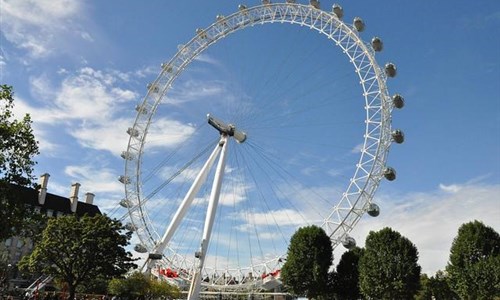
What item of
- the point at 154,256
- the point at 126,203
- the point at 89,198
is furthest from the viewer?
the point at 89,198

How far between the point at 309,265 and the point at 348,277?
6340mm

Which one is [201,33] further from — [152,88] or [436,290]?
[436,290]

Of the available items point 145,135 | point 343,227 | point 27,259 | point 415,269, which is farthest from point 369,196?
point 27,259

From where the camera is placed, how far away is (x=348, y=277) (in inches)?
2184

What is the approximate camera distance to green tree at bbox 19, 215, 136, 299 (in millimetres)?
48406

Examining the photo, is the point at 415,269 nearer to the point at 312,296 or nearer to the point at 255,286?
the point at 312,296

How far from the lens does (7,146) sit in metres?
25.8

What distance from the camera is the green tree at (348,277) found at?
179 feet

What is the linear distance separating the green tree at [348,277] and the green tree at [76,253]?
25922 millimetres

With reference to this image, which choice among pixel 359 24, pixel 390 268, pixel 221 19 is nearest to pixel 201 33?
pixel 221 19

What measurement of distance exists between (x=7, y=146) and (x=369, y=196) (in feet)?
118

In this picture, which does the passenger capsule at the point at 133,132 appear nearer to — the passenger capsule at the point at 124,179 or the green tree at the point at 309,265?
the passenger capsule at the point at 124,179

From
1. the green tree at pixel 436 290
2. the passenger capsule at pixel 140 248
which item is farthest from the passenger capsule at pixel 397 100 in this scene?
the green tree at pixel 436 290

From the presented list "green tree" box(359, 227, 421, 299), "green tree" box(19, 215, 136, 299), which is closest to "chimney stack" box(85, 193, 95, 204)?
"green tree" box(19, 215, 136, 299)
